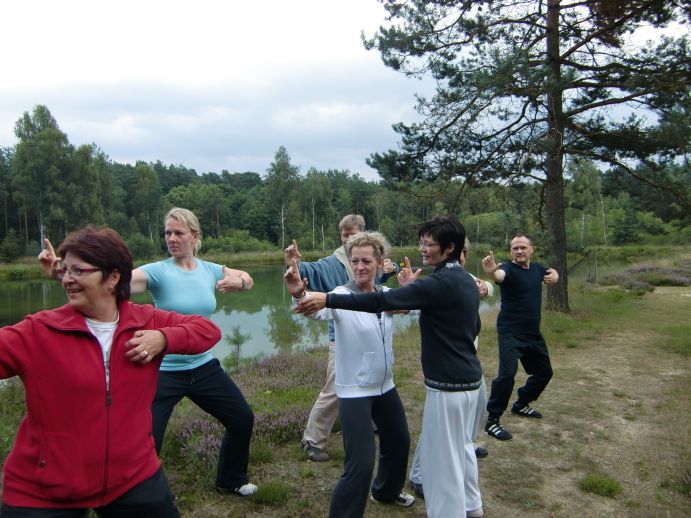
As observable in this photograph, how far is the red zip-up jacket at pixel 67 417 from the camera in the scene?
5.76 ft

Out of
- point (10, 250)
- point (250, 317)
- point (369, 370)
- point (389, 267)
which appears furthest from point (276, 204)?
point (369, 370)

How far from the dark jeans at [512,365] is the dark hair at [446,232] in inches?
80.5

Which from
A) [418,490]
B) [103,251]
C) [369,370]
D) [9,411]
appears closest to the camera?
[103,251]

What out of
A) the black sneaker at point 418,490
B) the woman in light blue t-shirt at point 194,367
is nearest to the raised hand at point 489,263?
the black sneaker at point 418,490

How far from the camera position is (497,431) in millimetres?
4527

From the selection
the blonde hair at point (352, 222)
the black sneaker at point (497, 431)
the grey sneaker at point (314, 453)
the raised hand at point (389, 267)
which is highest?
the blonde hair at point (352, 222)

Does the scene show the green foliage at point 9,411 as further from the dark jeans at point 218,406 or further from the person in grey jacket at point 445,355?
the person in grey jacket at point 445,355

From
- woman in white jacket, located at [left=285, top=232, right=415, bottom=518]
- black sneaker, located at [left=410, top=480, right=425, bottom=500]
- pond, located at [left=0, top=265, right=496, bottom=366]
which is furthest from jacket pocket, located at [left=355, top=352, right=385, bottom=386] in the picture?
pond, located at [left=0, top=265, right=496, bottom=366]

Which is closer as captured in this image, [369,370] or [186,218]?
[369,370]

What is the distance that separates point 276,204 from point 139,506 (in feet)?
150

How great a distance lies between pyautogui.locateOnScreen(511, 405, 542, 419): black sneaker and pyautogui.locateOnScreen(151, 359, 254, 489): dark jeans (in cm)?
298

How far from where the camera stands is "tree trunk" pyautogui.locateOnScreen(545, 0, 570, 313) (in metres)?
9.82

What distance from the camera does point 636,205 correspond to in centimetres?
1159

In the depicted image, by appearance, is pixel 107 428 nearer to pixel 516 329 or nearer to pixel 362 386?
pixel 362 386
